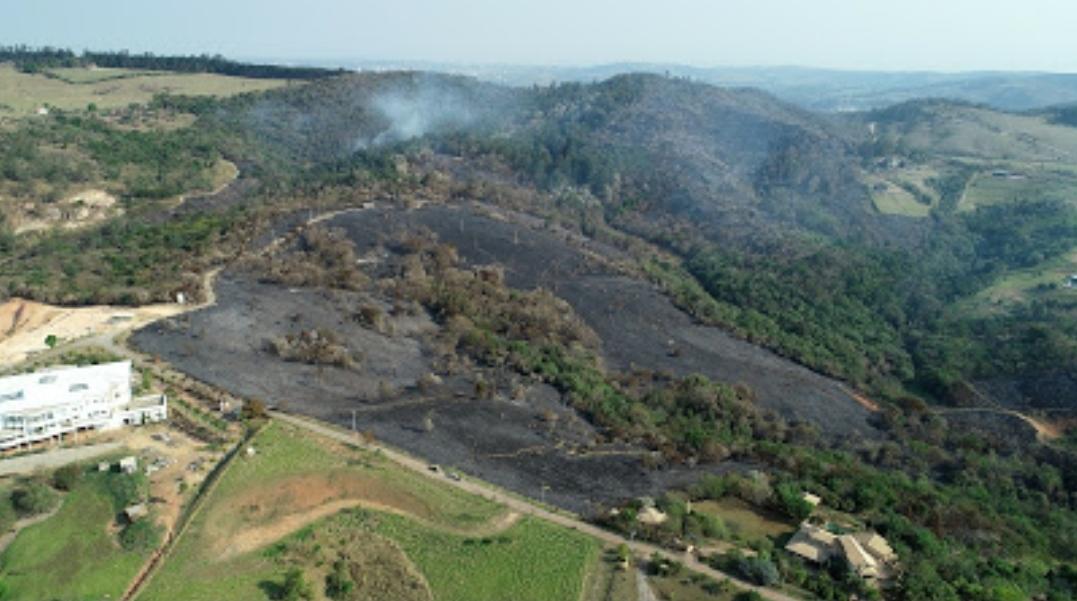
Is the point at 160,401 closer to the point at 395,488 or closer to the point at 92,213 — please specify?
the point at 395,488

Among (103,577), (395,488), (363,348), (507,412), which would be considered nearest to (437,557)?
(395,488)

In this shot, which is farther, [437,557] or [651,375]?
[651,375]

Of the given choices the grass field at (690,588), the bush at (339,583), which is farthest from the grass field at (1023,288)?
the bush at (339,583)

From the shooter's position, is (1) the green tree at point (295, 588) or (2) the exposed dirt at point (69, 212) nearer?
(1) the green tree at point (295, 588)

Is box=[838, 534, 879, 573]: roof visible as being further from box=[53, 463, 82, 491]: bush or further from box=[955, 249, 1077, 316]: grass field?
box=[955, 249, 1077, 316]: grass field

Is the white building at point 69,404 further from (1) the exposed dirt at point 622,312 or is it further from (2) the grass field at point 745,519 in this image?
(1) the exposed dirt at point 622,312

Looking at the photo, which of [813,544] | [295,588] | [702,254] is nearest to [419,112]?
[702,254]
